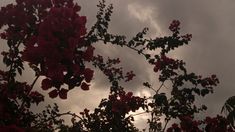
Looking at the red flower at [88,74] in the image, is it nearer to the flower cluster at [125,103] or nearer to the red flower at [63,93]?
the red flower at [63,93]

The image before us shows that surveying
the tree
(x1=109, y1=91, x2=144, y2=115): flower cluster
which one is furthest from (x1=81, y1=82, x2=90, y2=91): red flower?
(x1=109, y1=91, x2=144, y2=115): flower cluster

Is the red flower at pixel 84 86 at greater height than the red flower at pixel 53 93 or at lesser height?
greater

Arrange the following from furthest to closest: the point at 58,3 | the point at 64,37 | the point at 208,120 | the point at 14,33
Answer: the point at 208,120
the point at 14,33
the point at 58,3
the point at 64,37

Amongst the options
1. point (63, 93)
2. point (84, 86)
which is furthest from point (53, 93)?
point (84, 86)

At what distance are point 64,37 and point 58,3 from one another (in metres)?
1.19

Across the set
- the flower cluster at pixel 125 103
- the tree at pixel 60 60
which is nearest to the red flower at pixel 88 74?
the tree at pixel 60 60

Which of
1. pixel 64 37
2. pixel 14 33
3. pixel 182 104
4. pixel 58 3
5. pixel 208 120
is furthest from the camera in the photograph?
pixel 182 104

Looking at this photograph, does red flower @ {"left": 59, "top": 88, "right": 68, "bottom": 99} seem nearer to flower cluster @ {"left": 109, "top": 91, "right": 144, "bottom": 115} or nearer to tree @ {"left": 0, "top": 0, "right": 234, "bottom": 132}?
tree @ {"left": 0, "top": 0, "right": 234, "bottom": 132}

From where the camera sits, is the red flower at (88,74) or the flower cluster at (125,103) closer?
the red flower at (88,74)

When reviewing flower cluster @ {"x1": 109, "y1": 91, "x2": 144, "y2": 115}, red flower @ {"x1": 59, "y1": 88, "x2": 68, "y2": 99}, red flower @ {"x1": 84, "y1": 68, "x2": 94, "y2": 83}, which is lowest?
red flower @ {"x1": 59, "y1": 88, "x2": 68, "y2": 99}

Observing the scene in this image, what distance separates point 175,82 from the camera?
13.2 meters

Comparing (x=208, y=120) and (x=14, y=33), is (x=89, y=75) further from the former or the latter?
(x=208, y=120)

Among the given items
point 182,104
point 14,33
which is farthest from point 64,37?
point 182,104

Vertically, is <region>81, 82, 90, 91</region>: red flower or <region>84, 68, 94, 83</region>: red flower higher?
<region>84, 68, 94, 83</region>: red flower
